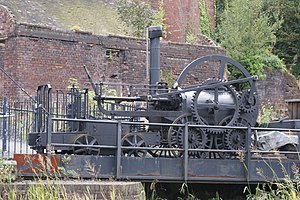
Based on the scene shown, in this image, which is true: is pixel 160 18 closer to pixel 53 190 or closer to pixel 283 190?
pixel 53 190

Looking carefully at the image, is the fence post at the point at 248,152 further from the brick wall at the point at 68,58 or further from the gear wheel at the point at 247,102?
the brick wall at the point at 68,58

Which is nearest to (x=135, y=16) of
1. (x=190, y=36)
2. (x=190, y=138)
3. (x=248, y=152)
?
(x=190, y=36)

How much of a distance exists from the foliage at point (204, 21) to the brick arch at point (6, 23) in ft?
45.7

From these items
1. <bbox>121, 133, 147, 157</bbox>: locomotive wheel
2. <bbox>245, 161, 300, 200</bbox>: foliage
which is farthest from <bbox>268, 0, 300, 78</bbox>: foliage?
<bbox>121, 133, 147, 157</bbox>: locomotive wheel

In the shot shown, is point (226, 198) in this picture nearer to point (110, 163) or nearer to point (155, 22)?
point (110, 163)

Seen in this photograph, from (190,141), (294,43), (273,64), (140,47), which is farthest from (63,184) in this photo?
(294,43)

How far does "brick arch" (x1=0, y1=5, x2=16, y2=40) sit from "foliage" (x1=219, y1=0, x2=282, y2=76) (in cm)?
1232

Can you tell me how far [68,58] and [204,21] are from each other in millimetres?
13114

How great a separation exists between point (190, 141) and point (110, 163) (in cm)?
189

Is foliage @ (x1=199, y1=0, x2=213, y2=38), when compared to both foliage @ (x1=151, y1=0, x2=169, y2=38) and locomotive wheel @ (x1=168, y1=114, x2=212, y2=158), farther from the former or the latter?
locomotive wheel @ (x1=168, y1=114, x2=212, y2=158)

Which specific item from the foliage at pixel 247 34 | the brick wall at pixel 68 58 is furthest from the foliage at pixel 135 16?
the foliage at pixel 247 34

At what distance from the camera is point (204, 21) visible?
114 ft

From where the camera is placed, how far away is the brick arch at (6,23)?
22328 mm

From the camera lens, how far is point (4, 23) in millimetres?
22625
